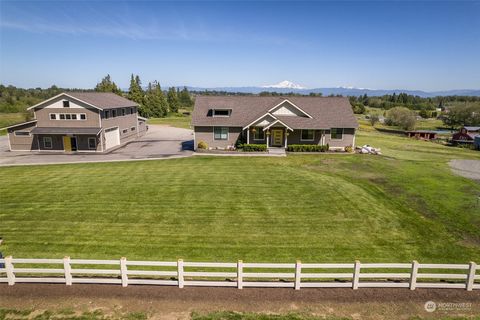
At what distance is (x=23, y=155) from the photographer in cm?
3647

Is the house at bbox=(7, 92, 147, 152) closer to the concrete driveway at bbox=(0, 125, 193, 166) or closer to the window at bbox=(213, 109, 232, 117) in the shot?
the concrete driveway at bbox=(0, 125, 193, 166)

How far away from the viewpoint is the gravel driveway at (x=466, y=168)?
Result: 28.4 meters

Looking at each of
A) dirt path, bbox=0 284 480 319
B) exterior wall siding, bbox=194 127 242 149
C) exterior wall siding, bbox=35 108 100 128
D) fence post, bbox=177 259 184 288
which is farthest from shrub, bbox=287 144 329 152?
fence post, bbox=177 259 184 288

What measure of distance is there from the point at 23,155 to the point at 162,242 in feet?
104

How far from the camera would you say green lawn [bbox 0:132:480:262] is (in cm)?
1409

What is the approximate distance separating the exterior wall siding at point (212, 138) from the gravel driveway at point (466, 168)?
24.2 metres

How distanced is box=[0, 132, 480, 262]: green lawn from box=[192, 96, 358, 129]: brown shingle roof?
10773 mm

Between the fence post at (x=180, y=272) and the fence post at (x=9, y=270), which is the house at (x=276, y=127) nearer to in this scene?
the fence post at (x=180, y=272)

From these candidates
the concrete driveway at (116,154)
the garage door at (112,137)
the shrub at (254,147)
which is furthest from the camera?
the garage door at (112,137)

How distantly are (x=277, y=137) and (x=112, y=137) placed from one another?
76.2 feet

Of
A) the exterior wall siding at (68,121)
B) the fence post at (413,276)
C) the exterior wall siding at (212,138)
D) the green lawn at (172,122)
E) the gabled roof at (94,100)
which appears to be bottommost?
the fence post at (413,276)

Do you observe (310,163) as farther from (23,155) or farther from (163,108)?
(163,108)

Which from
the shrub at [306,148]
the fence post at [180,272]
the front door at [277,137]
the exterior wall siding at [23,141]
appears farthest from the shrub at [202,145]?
the fence post at [180,272]

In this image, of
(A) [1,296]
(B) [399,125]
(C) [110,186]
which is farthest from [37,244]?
(B) [399,125]
